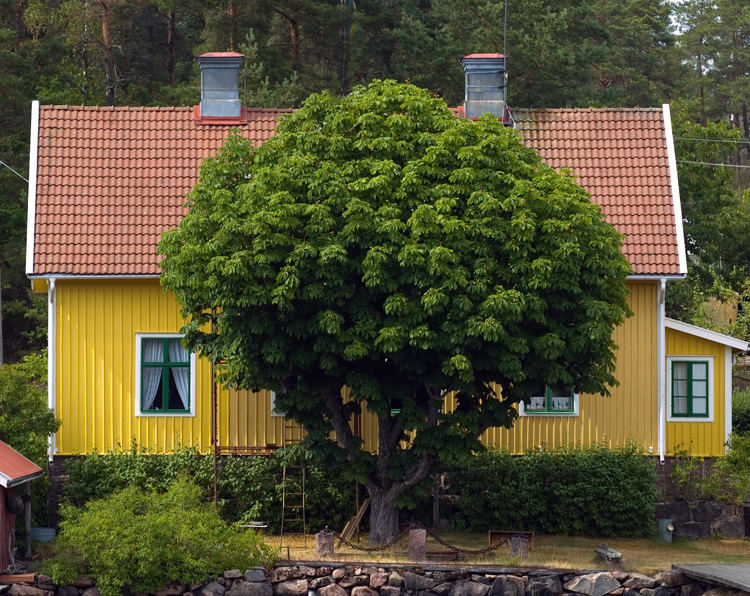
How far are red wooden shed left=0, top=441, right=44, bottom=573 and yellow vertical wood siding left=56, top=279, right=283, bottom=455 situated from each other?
7.95ft

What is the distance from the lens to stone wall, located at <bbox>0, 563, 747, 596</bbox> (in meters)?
20.9

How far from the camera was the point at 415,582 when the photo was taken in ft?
69.2

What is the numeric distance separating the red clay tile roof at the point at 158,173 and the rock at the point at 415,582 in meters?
7.29

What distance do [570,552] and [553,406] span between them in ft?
11.0

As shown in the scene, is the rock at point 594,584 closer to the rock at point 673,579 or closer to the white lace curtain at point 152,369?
the rock at point 673,579

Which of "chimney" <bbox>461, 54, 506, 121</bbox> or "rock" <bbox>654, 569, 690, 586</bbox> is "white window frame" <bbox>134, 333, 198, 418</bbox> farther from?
"rock" <bbox>654, 569, 690, 586</bbox>

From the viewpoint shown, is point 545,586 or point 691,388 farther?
point 691,388

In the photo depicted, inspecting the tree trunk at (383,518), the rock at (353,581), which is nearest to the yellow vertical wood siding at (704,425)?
the tree trunk at (383,518)

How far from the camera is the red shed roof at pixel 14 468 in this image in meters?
20.5

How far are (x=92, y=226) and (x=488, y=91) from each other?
28.7 feet

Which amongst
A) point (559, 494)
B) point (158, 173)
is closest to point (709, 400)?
point (559, 494)

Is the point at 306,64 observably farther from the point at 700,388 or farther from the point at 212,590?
the point at 212,590

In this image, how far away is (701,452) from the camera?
2542 cm

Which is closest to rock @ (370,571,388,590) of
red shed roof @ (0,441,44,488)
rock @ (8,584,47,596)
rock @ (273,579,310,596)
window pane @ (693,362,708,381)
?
rock @ (273,579,310,596)
